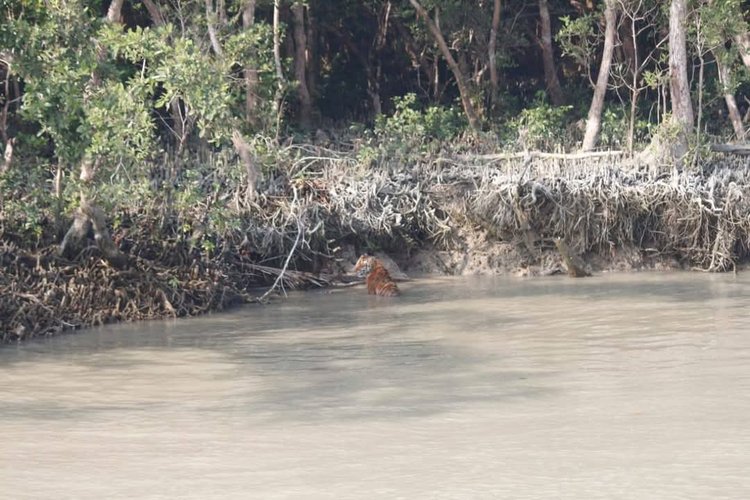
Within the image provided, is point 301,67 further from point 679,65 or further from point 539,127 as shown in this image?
point 679,65

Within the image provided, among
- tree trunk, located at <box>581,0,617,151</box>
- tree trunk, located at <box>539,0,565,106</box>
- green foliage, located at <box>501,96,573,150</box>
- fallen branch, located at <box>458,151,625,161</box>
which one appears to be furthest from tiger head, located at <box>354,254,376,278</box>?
tree trunk, located at <box>539,0,565,106</box>

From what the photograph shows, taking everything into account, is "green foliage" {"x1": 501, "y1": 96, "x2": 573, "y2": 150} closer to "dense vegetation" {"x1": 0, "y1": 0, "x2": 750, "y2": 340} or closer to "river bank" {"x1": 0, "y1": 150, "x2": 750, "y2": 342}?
"dense vegetation" {"x1": 0, "y1": 0, "x2": 750, "y2": 340}

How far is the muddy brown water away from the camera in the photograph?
6.79 metres

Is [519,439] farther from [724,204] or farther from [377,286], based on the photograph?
[724,204]

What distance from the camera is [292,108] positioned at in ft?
65.6

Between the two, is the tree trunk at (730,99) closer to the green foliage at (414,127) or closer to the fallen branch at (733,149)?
the fallen branch at (733,149)

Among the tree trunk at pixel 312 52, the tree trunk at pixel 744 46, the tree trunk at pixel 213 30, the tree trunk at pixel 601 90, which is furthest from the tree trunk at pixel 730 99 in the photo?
the tree trunk at pixel 213 30

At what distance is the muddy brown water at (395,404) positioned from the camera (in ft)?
22.3

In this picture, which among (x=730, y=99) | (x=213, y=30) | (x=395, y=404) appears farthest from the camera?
(x=730, y=99)

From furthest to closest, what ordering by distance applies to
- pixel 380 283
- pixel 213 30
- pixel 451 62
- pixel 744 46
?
pixel 451 62 < pixel 744 46 < pixel 213 30 < pixel 380 283

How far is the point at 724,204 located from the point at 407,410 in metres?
8.73

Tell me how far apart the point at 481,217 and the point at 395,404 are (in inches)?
312

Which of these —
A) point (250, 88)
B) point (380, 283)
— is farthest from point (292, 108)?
point (380, 283)

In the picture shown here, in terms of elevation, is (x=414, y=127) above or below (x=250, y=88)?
Result: below
